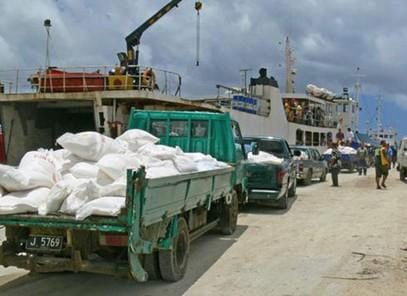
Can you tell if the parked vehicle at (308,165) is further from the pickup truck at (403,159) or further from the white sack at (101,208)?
the white sack at (101,208)

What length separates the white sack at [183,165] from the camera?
6920 mm

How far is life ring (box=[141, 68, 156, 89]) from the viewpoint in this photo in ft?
72.2

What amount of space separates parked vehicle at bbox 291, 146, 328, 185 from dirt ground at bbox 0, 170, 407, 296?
8.49 m

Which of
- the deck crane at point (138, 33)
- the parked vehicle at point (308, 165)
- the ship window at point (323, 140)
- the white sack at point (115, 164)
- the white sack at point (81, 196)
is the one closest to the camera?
the white sack at point (81, 196)

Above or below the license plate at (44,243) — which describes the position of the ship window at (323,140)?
above

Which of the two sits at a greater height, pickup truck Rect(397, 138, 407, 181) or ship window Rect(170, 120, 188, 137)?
ship window Rect(170, 120, 188, 137)

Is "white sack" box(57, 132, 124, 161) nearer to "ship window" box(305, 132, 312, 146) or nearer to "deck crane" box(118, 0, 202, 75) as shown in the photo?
"deck crane" box(118, 0, 202, 75)

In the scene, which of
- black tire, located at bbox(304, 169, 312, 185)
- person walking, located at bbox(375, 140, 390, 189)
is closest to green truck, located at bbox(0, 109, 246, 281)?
person walking, located at bbox(375, 140, 390, 189)

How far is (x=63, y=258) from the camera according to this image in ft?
18.1

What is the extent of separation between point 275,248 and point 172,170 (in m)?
3.03

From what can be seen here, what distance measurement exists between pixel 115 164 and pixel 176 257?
1440 millimetres

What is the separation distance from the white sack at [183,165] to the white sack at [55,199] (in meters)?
1.71

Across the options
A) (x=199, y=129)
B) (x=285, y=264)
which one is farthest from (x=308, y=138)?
(x=285, y=264)

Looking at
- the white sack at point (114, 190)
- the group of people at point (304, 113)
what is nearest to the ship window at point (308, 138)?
the group of people at point (304, 113)
